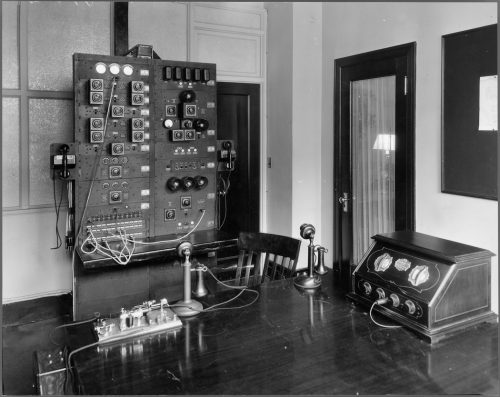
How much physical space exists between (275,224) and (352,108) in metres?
1.46

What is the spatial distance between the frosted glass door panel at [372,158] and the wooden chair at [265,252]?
1482 millimetres

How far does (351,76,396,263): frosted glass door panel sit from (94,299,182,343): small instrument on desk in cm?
235

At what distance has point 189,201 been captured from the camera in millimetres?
3598

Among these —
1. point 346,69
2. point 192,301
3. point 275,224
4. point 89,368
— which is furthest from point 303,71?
point 89,368

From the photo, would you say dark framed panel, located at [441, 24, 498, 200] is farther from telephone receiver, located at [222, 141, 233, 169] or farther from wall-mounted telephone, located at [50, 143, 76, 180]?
wall-mounted telephone, located at [50, 143, 76, 180]

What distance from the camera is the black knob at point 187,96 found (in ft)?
11.4

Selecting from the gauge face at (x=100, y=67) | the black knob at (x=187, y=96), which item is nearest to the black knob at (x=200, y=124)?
the black knob at (x=187, y=96)

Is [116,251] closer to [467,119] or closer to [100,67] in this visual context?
[100,67]

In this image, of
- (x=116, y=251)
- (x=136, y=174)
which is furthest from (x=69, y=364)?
(x=136, y=174)

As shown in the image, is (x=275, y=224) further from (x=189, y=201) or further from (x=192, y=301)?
(x=192, y=301)

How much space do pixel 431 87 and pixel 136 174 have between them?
89.0 inches

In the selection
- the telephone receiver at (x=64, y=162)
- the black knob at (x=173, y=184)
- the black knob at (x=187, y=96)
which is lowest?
the black knob at (x=173, y=184)

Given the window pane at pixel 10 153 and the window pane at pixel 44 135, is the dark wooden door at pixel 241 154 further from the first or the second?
the window pane at pixel 10 153

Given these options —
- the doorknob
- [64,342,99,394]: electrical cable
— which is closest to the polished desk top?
[64,342,99,394]: electrical cable
